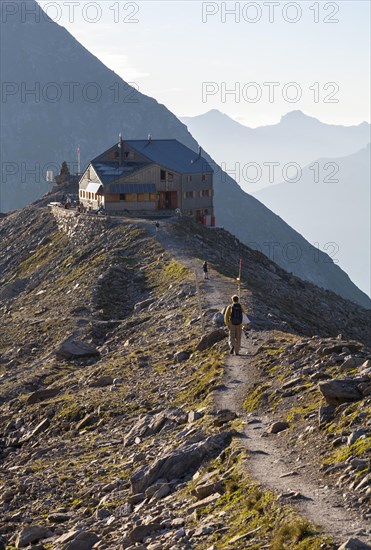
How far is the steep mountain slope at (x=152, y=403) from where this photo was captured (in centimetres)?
2303

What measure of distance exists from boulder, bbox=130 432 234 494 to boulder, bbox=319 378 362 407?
9.51ft

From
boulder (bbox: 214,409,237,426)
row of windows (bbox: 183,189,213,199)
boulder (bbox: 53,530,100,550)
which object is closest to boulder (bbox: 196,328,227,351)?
boulder (bbox: 214,409,237,426)

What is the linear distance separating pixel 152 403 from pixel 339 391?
36.3 feet

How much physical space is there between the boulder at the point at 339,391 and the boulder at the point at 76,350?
2668 centimetres

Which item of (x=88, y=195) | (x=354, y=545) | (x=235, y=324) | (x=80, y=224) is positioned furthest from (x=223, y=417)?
(x=88, y=195)

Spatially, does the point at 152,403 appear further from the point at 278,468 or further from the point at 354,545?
the point at 354,545

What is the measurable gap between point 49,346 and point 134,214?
40814mm

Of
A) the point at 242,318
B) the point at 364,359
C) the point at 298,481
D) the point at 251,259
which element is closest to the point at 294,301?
the point at 251,259

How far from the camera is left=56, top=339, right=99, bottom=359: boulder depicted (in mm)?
52406

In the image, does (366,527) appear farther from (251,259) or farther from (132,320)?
(251,259)

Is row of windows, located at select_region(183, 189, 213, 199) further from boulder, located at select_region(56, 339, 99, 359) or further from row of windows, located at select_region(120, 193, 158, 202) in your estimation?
boulder, located at select_region(56, 339, 99, 359)

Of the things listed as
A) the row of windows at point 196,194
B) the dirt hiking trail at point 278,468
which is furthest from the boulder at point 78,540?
the row of windows at point 196,194

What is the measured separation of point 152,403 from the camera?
36125 millimetres

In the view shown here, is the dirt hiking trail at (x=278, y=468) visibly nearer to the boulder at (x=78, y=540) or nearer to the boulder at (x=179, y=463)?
the boulder at (x=179, y=463)
